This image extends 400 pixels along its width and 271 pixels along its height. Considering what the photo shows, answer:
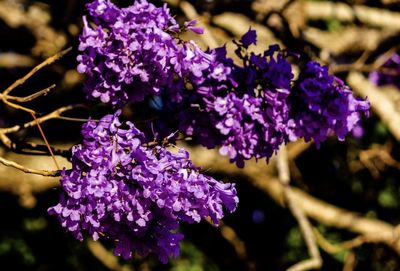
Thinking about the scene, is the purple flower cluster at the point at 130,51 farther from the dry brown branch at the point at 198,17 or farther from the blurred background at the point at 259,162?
the dry brown branch at the point at 198,17

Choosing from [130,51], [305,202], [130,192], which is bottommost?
[305,202]

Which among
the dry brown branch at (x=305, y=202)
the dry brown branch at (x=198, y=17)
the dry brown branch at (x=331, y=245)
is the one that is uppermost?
the dry brown branch at (x=198, y=17)

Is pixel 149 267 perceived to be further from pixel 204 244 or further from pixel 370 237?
pixel 370 237

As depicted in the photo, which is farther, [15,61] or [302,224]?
[15,61]

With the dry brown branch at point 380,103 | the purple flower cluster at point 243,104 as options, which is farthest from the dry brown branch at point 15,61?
the purple flower cluster at point 243,104

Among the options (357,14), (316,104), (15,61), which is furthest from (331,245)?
(15,61)

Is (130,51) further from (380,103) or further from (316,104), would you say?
(380,103)
